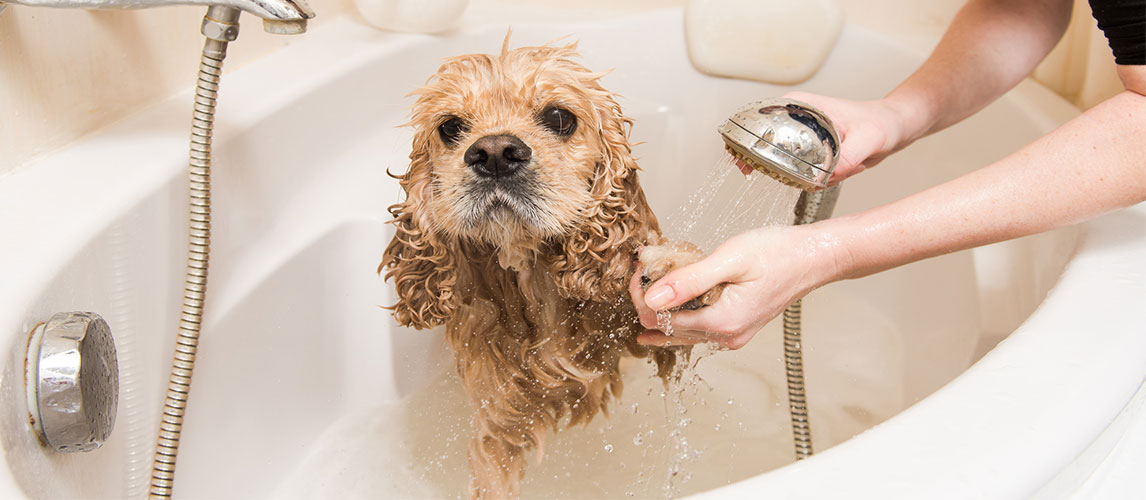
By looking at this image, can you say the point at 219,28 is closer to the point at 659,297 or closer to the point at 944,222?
the point at 659,297

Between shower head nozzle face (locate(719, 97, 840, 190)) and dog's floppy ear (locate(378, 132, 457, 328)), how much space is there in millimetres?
429

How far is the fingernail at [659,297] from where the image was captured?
0.90 m

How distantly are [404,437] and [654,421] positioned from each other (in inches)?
17.3

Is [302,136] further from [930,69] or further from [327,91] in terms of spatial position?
[930,69]

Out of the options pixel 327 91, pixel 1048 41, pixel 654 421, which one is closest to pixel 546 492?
pixel 654 421

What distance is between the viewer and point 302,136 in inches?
56.6

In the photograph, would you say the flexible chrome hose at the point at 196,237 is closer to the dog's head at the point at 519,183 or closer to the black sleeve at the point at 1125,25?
the dog's head at the point at 519,183

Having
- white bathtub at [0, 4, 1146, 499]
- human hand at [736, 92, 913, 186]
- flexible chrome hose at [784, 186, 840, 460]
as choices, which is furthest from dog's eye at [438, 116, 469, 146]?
flexible chrome hose at [784, 186, 840, 460]

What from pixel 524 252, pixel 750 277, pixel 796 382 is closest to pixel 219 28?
pixel 524 252

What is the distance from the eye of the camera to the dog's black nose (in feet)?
3.38

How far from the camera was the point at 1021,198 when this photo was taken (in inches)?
34.3

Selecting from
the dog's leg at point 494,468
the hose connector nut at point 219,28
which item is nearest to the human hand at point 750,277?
the dog's leg at point 494,468

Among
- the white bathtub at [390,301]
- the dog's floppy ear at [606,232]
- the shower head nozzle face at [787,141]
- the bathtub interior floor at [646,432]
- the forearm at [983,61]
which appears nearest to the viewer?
the white bathtub at [390,301]

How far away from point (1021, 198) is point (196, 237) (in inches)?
36.7
